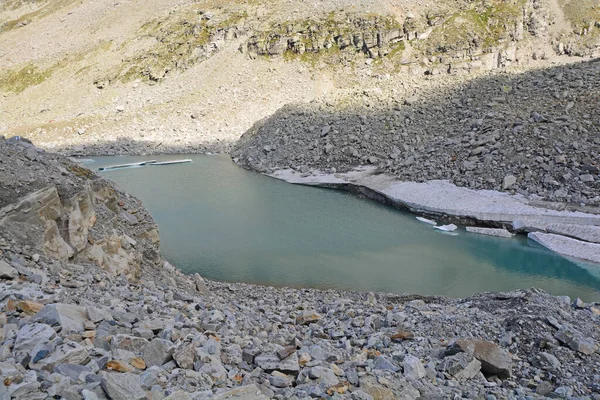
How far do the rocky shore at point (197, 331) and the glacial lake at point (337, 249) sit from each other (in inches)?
144

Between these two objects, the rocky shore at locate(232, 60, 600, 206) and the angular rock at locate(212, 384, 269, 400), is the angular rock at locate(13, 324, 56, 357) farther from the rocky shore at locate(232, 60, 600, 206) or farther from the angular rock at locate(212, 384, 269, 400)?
the rocky shore at locate(232, 60, 600, 206)

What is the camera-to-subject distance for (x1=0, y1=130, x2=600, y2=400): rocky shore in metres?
5.36

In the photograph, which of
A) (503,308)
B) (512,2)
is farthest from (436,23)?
(503,308)

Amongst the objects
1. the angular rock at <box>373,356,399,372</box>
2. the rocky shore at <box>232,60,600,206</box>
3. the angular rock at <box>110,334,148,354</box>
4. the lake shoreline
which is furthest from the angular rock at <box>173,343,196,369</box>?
the rocky shore at <box>232,60,600,206</box>

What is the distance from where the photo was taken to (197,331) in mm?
7516

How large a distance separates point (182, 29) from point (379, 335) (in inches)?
3007

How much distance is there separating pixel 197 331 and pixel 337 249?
590 inches

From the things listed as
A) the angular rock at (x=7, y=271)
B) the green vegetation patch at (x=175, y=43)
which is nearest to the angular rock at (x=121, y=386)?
the angular rock at (x=7, y=271)

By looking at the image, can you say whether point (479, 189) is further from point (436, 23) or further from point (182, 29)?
point (182, 29)

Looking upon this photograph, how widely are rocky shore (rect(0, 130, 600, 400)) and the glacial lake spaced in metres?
3.66

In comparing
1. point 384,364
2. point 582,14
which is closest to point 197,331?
point 384,364

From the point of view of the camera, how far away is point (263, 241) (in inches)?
902

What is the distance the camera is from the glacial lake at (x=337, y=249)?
1869 centimetres

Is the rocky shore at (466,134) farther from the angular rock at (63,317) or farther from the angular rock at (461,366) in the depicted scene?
the angular rock at (63,317)
